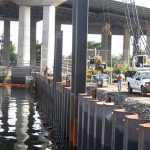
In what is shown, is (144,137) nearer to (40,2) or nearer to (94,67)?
(94,67)

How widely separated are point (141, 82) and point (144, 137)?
2539 centimetres

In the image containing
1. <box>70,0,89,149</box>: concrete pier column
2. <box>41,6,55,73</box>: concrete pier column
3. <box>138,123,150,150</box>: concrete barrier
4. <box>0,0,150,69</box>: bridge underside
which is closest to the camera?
<box>138,123,150,150</box>: concrete barrier

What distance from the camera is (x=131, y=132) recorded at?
34.6 feet

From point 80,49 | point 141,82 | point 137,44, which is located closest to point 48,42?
point 137,44

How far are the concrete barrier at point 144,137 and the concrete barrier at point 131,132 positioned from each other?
0.58 metres

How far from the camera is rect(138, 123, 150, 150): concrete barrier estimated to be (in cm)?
951

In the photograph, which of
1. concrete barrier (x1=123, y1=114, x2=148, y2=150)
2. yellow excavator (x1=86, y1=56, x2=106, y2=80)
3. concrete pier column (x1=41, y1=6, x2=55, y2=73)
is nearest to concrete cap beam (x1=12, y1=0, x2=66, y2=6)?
concrete pier column (x1=41, y1=6, x2=55, y2=73)

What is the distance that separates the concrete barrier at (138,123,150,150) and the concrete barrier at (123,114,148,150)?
0.58m

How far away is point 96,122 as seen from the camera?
1437 centimetres

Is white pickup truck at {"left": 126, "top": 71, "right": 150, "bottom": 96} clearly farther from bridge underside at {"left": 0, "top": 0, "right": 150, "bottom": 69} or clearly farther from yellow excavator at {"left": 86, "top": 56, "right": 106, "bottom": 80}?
bridge underside at {"left": 0, "top": 0, "right": 150, "bottom": 69}

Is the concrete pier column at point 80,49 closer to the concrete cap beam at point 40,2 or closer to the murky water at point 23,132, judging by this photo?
the murky water at point 23,132

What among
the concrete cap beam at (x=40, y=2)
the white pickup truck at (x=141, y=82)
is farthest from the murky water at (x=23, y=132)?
the concrete cap beam at (x=40, y=2)

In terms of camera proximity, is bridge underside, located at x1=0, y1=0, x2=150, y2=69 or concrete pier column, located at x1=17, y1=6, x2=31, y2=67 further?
concrete pier column, located at x1=17, y1=6, x2=31, y2=67

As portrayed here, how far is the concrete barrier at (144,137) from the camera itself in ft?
31.2
